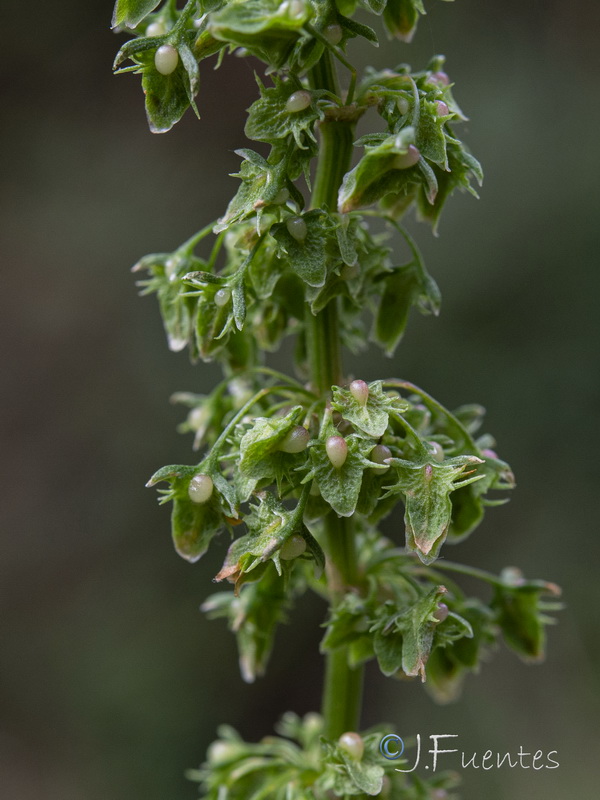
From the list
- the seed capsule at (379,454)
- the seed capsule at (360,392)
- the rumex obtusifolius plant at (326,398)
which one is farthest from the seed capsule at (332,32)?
the seed capsule at (379,454)

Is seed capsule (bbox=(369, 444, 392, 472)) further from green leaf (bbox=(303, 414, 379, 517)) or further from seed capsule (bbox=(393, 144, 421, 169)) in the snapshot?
seed capsule (bbox=(393, 144, 421, 169))

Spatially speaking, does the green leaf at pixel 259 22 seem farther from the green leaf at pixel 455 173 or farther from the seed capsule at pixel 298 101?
the green leaf at pixel 455 173

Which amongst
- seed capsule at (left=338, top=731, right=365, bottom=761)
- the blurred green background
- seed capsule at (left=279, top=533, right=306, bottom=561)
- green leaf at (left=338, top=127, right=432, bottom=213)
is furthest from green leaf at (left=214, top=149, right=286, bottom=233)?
the blurred green background

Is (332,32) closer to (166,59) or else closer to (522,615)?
(166,59)

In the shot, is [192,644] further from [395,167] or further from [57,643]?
[395,167]

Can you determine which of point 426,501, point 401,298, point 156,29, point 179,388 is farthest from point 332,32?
point 179,388

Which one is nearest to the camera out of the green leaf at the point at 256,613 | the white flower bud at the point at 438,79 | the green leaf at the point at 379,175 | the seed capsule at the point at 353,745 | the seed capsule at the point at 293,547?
the green leaf at the point at 379,175

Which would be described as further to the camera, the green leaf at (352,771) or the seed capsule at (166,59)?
the green leaf at (352,771)
